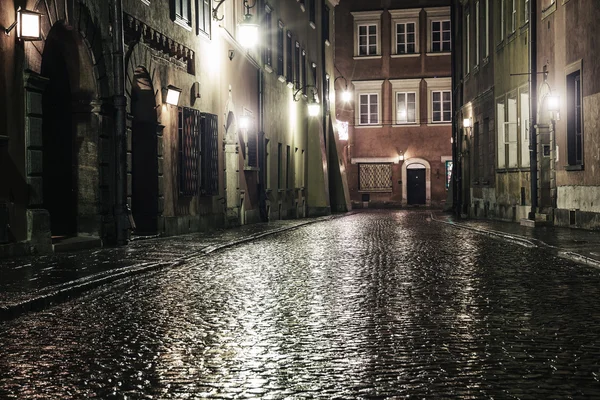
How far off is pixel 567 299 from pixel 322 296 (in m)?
2.56

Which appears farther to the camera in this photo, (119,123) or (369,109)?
(369,109)

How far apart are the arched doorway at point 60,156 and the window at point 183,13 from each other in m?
4.98

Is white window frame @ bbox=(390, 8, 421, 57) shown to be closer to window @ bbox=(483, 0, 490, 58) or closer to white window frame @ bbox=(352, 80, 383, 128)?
white window frame @ bbox=(352, 80, 383, 128)

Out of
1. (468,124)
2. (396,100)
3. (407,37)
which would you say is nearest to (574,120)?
(468,124)

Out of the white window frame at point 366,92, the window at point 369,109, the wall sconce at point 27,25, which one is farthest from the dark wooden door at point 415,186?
the wall sconce at point 27,25

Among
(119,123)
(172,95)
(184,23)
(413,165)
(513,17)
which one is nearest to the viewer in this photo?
(119,123)

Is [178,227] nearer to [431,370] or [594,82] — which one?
[594,82]

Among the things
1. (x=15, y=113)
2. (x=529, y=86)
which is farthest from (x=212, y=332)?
(x=529, y=86)

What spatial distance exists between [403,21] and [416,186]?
34.2 feet

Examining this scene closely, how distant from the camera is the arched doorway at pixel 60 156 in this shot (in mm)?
16906

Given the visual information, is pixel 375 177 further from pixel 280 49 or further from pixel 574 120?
pixel 574 120

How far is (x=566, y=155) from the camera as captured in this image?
23688 millimetres

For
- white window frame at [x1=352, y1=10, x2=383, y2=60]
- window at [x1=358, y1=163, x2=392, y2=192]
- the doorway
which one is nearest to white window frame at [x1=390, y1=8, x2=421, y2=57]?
white window frame at [x1=352, y1=10, x2=383, y2=60]

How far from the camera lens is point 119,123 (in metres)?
17.5
